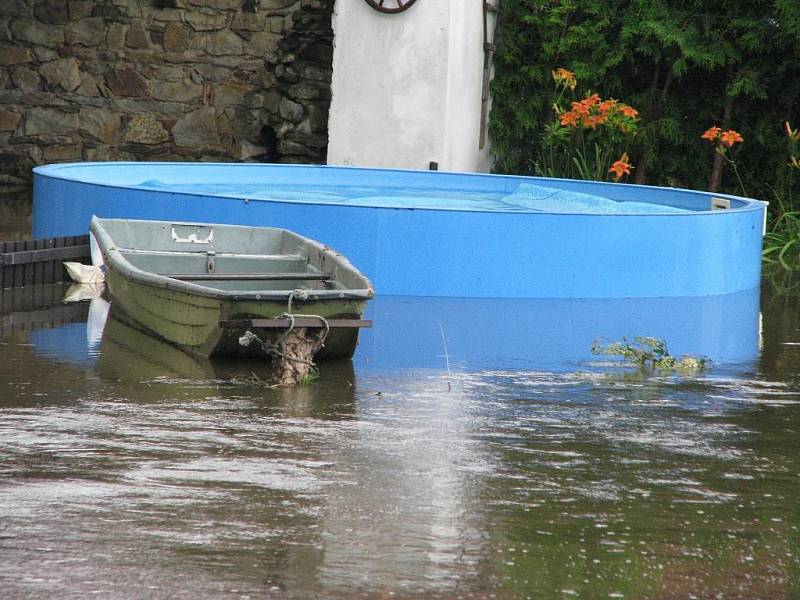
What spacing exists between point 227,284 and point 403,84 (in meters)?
5.63

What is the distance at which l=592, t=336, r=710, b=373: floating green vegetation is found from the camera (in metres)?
6.28

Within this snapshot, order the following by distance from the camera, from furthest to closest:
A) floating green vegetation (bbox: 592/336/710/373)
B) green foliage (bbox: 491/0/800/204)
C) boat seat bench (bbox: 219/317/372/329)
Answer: green foliage (bbox: 491/0/800/204) → floating green vegetation (bbox: 592/336/710/373) → boat seat bench (bbox: 219/317/372/329)

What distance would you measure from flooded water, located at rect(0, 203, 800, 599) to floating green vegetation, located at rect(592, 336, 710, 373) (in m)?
0.17

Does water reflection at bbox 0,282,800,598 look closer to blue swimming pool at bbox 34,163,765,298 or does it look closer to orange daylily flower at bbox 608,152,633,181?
blue swimming pool at bbox 34,163,765,298

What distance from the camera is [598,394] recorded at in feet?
18.5

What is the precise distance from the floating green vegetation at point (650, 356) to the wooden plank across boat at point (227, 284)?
132 centimetres

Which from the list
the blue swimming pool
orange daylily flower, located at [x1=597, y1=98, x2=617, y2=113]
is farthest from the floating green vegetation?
orange daylily flower, located at [x1=597, y1=98, x2=617, y2=113]

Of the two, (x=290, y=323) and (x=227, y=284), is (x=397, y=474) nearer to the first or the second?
(x=290, y=323)

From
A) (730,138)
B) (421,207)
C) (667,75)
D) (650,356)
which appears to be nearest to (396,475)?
(650,356)

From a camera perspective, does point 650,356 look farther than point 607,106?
No

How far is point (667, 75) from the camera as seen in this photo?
41.7ft

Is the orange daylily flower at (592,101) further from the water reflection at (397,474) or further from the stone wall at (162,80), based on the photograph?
the water reflection at (397,474)

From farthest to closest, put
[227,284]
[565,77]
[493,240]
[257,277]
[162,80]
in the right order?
[162,80] → [565,77] → [493,240] → [227,284] → [257,277]

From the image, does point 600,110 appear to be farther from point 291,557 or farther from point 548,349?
point 291,557
